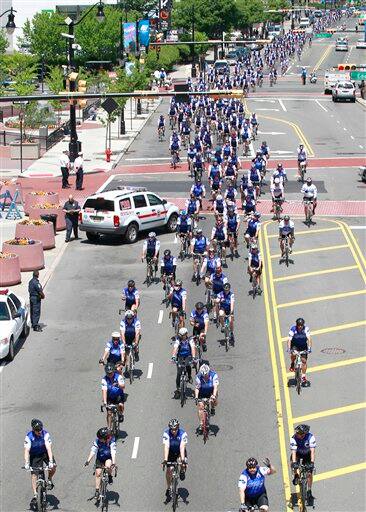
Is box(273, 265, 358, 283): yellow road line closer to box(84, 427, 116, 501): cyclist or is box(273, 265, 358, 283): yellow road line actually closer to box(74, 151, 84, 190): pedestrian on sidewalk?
box(84, 427, 116, 501): cyclist

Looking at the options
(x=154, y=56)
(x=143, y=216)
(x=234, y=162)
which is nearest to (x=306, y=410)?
(x=143, y=216)

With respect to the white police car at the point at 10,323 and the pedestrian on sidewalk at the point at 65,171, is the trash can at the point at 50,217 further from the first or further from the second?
the white police car at the point at 10,323

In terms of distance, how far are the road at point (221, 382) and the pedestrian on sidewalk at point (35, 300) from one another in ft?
1.15

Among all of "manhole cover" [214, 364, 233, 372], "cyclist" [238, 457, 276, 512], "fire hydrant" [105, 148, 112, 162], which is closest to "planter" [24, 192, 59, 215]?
"fire hydrant" [105, 148, 112, 162]

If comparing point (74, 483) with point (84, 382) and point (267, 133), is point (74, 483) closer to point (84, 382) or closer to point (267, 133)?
point (84, 382)

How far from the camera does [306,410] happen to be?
25.1 metres

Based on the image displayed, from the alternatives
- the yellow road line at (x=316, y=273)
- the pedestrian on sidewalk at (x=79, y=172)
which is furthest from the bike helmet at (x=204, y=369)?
the pedestrian on sidewalk at (x=79, y=172)

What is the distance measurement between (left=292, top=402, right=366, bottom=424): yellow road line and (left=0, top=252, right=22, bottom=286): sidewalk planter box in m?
13.8

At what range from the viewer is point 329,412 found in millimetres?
24938

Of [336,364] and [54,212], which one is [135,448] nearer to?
[336,364]

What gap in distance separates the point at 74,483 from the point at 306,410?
5.80m

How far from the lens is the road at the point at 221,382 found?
835 inches

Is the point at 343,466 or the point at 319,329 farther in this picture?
the point at 319,329

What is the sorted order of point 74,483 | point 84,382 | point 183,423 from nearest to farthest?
point 74,483 < point 183,423 < point 84,382
